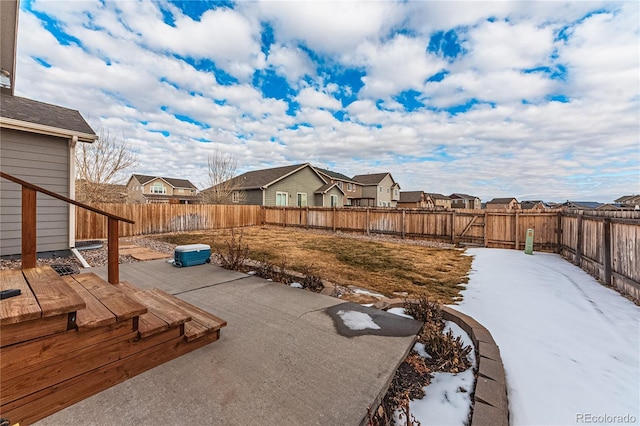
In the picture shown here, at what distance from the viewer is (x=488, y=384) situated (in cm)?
193

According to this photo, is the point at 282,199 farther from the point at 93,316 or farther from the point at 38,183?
the point at 93,316

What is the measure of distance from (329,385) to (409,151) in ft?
98.5

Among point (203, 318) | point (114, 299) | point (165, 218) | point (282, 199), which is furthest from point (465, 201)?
point (114, 299)

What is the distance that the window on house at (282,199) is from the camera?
22.2m

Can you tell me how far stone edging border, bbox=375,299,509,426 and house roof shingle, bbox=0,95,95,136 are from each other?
8636 mm

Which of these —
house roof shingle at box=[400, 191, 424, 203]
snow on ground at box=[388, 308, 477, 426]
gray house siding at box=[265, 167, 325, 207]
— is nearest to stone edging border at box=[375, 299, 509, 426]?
snow on ground at box=[388, 308, 477, 426]

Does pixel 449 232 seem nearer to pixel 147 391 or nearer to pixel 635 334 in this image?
pixel 635 334

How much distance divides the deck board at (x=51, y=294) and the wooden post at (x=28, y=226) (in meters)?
0.24

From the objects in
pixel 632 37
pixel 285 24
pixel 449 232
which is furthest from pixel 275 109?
pixel 632 37

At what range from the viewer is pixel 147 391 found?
1837 millimetres

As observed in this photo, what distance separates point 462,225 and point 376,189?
23127 millimetres

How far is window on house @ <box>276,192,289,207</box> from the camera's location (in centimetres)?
2223

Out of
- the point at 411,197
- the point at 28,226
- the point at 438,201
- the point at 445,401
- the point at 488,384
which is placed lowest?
the point at 445,401

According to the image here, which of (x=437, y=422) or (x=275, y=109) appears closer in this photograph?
(x=437, y=422)
